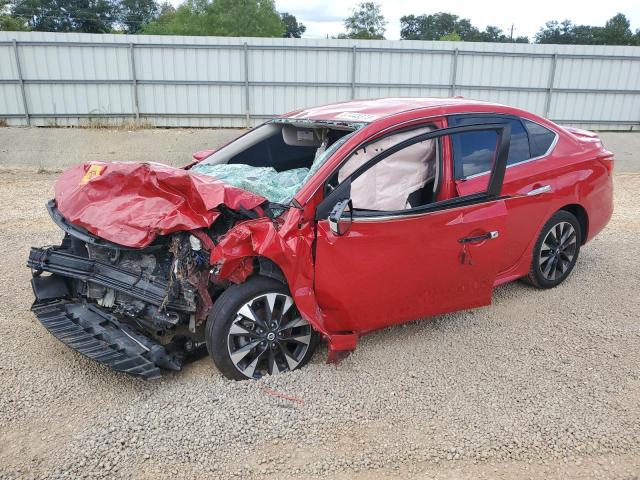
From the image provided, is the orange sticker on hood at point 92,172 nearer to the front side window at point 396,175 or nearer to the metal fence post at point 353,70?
the front side window at point 396,175

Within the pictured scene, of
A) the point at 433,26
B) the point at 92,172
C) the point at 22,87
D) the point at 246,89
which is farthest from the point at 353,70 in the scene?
the point at 433,26

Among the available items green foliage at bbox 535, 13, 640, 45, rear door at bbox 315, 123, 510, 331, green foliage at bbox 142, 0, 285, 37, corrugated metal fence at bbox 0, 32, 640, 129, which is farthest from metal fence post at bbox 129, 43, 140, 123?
green foliage at bbox 535, 13, 640, 45

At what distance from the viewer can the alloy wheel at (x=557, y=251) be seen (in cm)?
463

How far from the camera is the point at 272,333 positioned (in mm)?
3416

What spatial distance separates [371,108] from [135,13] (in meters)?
72.2

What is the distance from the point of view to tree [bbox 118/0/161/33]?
6363 centimetres

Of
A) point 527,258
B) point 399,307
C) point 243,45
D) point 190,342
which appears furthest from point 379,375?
point 243,45

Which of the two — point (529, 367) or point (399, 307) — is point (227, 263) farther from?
point (529, 367)

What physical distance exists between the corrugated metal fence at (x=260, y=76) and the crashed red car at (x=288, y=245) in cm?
1190

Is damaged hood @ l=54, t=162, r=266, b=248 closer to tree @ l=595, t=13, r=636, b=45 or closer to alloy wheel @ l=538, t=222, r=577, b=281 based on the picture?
alloy wheel @ l=538, t=222, r=577, b=281

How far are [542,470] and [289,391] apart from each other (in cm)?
149

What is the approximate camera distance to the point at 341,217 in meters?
3.28

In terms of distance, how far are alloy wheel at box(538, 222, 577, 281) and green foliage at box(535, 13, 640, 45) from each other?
44.6 meters

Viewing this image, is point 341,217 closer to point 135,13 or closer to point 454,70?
point 454,70
